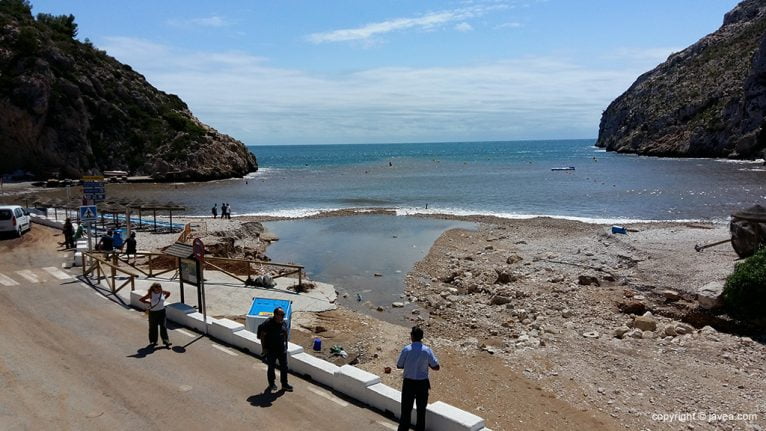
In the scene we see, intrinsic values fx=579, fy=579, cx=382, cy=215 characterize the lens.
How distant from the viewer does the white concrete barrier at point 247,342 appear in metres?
11.2

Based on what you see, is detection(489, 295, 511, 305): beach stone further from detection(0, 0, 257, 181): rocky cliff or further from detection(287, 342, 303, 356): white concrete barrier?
detection(0, 0, 257, 181): rocky cliff

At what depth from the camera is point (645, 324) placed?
1698cm

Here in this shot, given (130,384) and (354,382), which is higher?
(354,382)

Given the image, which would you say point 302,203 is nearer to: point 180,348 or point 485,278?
point 485,278

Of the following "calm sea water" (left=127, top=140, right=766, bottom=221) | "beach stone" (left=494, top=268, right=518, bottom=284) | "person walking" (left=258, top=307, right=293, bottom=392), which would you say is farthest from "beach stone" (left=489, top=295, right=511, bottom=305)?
"calm sea water" (left=127, top=140, right=766, bottom=221)

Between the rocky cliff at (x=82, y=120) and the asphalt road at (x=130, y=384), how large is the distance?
78279 millimetres

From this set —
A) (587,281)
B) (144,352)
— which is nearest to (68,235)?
(144,352)

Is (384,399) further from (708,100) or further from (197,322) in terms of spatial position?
(708,100)

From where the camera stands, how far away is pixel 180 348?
1158 cm

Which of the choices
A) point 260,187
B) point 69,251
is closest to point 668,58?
point 260,187

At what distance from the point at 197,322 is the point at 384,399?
18.3 ft

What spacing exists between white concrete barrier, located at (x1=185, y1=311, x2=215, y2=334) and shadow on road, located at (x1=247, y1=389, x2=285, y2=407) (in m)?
3.43

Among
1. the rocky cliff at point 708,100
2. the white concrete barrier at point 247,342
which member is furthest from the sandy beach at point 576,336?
the rocky cliff at point 708,100

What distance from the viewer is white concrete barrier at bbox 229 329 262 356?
36.7 feet
